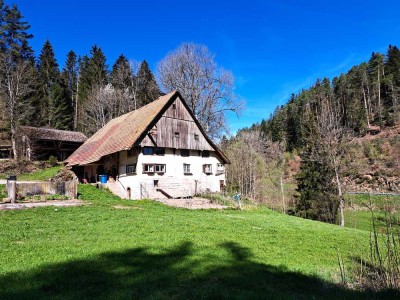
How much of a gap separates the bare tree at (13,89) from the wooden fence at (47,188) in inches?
898

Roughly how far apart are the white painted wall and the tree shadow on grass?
18.7 m

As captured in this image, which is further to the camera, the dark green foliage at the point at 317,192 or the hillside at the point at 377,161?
the hillside at the point at 377,161

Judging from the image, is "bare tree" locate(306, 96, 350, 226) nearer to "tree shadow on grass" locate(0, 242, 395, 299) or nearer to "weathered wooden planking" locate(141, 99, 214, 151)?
"weathered wooden planking" locate(141, 99, 214, 151)

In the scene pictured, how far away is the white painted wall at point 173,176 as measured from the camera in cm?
2631

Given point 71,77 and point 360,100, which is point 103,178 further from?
point 360,100

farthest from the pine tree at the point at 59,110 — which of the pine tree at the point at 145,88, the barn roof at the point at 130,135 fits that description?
the barn roof at the point at 130,135

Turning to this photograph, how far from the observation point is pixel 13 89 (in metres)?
41.4

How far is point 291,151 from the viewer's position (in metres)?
78.4

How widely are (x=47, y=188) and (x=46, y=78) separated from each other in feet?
157

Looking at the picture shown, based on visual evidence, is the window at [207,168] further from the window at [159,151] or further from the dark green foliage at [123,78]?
the dark green foliage at [123,78]

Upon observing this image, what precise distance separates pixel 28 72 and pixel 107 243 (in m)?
44.0

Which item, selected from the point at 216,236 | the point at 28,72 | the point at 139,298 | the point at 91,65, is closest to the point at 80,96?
the point at 91,65

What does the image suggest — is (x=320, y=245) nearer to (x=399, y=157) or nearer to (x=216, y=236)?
(x=216, y=236)

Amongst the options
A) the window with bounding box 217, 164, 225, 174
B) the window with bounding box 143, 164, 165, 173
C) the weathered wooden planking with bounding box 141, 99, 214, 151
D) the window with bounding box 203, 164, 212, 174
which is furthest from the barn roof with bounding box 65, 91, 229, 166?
the window with bounding box 143, 164, 165, 173
